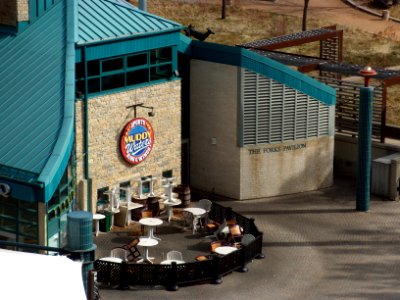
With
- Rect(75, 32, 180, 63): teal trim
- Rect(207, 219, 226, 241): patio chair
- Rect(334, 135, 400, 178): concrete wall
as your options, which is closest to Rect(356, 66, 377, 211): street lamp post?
Rect(334, 135, 400, 178): concrete wall

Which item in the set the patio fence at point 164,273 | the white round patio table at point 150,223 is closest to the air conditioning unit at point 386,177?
the white round patio table at point 150,223

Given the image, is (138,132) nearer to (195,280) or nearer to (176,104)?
(176,104)

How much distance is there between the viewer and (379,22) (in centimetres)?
9819

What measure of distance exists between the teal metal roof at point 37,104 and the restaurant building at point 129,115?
52 mm

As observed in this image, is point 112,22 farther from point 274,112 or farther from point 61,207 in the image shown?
point 61,207

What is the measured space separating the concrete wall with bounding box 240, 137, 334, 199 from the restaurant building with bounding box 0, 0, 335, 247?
6cm

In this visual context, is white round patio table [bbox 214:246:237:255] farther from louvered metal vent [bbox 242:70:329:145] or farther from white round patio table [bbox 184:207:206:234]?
louvered metal vent [bbox 242:70:329:145]

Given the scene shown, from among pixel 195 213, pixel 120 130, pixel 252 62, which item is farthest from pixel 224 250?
pixel 252 62

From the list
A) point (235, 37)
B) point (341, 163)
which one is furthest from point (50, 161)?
Result: point (235, 37)

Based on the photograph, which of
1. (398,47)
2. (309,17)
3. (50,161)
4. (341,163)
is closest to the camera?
(50,161)

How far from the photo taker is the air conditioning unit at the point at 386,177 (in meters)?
56.2

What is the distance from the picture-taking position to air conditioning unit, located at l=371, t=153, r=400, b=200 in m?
56.2

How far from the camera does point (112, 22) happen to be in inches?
2088

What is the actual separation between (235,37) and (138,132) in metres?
37.3
